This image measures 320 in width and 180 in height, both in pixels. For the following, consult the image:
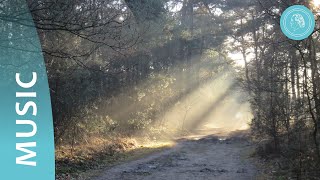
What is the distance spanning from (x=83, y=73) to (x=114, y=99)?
7869 millimetres

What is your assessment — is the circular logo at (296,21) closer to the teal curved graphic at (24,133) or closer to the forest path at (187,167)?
the teal curved graphic at (24,133)

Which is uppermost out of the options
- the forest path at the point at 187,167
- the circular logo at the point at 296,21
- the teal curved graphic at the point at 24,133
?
the circular logo at the point at 296,21

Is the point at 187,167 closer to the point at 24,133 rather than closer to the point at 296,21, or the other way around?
the point at 296,21

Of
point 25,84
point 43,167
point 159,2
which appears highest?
point 159,2

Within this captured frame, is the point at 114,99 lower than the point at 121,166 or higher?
higher

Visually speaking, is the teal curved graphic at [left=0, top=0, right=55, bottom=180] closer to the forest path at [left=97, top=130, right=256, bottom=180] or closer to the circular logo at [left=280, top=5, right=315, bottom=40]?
the circular logo at [left=280, top=5, right=315, bottom=40]

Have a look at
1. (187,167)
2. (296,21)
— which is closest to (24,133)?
(296,21)

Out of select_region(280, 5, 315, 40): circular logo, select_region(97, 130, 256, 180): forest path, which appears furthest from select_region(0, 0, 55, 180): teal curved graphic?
select_region(97, 130, 256, 180): forest path

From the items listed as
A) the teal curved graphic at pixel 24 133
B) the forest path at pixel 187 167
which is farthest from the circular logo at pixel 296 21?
the forest path at pixel 187 167

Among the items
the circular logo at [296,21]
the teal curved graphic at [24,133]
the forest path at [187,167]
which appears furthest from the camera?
the forest path at [187,167]

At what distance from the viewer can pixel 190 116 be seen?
46562mm

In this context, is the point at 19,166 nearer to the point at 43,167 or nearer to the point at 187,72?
the point at 43,167

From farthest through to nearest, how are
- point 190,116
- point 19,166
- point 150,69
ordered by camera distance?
point 190,116
point 150,69
point 19,166

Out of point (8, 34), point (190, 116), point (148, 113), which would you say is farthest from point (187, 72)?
point (8, 34)
